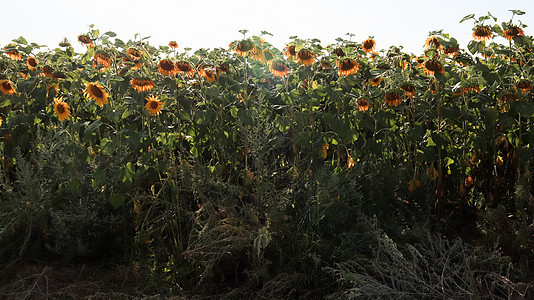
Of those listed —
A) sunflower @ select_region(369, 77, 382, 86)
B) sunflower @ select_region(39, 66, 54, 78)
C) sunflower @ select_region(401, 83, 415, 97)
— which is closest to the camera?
sunflower @ select_region(401, 83, 415, 97)

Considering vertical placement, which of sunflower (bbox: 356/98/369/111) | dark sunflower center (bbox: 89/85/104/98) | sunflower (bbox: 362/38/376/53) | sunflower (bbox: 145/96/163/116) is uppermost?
sunflower (bbox: 362/38/376/53)

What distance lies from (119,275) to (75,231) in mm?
427

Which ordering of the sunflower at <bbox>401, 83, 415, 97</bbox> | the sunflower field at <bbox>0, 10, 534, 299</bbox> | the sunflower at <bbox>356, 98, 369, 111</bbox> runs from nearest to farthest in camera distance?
1. the sunflower field at <bbox>0, 10, 534, 299</bbox>
2. the sunflower at <bbox>401, 83, 415, 97</bbox>
3. the sunflower at <bbox>356, 98, 369, 111</bbox>

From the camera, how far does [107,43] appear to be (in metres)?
3.51

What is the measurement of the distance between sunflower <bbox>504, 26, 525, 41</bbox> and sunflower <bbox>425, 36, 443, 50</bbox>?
57cm

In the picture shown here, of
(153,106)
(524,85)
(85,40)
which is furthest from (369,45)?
(85,40)

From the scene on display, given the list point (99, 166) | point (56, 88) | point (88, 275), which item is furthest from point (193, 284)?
point (56, 88)

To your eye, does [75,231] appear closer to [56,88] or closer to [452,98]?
[56,88]

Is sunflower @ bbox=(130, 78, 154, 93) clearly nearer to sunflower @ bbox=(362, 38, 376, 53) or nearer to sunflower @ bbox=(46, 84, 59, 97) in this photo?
sunflower @ bbox=(46, 84, 59, 97)

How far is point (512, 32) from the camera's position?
11.8ft

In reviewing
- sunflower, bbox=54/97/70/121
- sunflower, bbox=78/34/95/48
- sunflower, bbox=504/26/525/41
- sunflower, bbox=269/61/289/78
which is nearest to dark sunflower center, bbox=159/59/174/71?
sunflower, bbox=54/97/70/121

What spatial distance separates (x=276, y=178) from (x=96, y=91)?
120 cm

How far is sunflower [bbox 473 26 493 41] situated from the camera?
3.75 metres

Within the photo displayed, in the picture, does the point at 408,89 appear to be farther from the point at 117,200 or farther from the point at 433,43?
the point at 117,200
